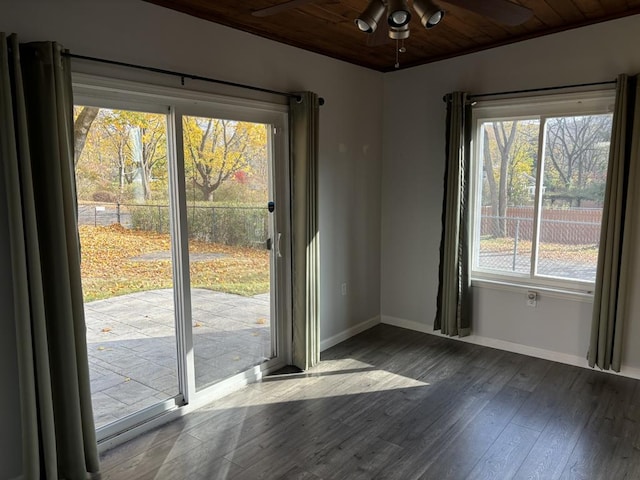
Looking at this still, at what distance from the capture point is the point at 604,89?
3.31 metres

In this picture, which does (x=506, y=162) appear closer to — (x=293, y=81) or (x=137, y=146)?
(x=293, y=81)

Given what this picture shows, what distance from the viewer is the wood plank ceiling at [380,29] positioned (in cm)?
277

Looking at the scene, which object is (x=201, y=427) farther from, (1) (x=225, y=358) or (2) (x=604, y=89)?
(2) (x=604, y=89)

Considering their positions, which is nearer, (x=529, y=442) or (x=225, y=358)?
(x=529, y=442)

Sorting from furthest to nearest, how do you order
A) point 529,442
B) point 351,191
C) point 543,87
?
1. point 351,191
2. point 543,87
3. point 529,442

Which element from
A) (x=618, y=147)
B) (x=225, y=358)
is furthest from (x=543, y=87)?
(x=225, y=358)

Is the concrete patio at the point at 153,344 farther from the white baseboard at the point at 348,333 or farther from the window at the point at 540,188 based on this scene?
the window at the point at 540,188

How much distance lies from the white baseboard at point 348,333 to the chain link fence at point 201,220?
1219mm

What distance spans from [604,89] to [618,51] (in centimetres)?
26

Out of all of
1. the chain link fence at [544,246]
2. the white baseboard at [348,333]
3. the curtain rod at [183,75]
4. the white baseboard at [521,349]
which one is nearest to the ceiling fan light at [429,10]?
the curtain rod at [183,75]

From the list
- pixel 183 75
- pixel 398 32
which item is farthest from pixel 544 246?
pixel 183 75

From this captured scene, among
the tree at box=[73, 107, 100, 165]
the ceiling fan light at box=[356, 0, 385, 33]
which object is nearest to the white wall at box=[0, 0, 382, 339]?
the tree at box=[73, 107, 100, 165]

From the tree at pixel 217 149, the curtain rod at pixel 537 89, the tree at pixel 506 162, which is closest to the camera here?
the tree at pixel 217 149

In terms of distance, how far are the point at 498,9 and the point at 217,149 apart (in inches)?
76.5
